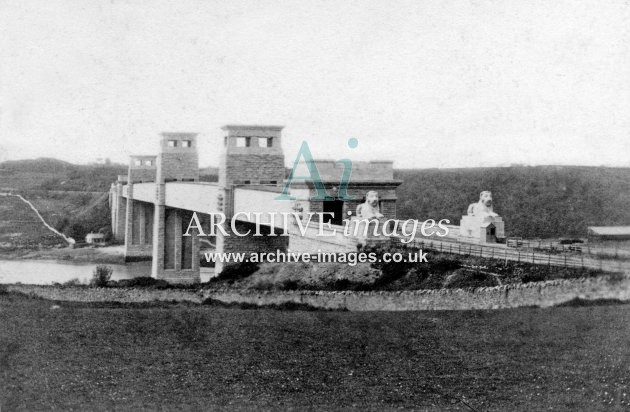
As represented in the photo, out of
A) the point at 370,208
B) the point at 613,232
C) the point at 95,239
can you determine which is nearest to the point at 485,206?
the point at 370,208

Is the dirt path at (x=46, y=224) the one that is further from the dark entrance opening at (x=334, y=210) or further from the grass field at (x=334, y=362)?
the grass field at (x=334, y=362)

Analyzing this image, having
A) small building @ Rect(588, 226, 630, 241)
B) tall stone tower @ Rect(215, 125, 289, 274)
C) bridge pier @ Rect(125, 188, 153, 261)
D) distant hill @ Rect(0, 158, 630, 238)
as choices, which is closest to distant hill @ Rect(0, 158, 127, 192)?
distant hill @ Rect(0, 158, 630, 238)

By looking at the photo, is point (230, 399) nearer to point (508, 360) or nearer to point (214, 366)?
point (214, 366)

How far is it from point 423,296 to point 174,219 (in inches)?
1410

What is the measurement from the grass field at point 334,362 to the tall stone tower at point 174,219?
30.7m

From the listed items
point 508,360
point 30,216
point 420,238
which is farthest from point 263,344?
point 30,216

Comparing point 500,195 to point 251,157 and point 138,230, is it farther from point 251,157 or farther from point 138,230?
point 251,157

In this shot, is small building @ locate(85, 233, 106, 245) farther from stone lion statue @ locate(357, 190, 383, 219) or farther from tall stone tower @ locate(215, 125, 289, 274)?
stone lion statue @ locate(357, 190, 383, 219)

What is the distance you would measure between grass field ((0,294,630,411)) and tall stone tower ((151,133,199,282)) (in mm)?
30738

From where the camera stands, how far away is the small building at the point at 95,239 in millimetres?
69562

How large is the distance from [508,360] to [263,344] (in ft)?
18.5

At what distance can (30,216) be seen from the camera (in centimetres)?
7262

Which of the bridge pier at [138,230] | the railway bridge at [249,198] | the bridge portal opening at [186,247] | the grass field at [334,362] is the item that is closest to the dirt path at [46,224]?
the bridge pier at [138,230]

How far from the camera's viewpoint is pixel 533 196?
224 ft
